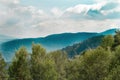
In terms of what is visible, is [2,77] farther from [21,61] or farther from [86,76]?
[86,76]

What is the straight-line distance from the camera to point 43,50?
13225 centimetres

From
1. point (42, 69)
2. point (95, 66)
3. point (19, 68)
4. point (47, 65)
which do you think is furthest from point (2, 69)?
point (95, 66)

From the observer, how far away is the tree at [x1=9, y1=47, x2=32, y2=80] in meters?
119

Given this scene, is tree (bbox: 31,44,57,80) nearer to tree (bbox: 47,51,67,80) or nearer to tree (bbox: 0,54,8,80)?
tree (bbox: 0,54,8,80)

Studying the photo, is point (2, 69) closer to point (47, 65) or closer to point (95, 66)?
point (47, 65)

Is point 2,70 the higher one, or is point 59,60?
point 2,70

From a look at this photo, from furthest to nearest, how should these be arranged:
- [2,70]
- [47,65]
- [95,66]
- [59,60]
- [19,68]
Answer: [59,60]
[47,65]
[2,70]
[19,68]
[95,66]

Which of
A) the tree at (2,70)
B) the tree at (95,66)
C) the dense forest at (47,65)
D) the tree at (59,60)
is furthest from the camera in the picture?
the tree at (59,60)

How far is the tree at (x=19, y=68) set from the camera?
390 ft

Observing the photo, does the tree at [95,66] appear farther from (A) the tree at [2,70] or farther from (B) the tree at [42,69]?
(A) the tree at [2,70]

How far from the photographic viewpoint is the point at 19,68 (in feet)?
391

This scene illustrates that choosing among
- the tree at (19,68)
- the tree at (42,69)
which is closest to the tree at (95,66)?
the tree at (42,69)

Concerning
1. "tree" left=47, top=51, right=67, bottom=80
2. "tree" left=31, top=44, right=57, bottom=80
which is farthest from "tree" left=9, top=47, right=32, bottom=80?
"tree" left=47, top=51, right=67, bottom=80

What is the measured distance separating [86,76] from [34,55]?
Answer: 2574 cm
